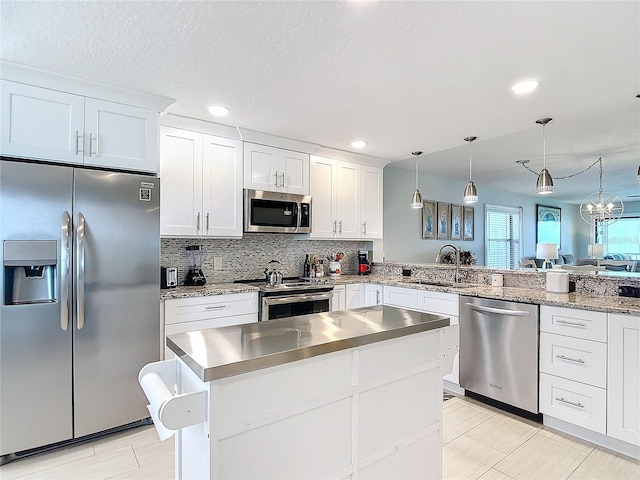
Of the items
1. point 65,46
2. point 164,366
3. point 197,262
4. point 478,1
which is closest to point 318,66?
point 478,1

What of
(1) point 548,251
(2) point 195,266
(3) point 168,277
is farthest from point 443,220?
(3) point 168,277

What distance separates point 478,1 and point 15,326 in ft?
9.76

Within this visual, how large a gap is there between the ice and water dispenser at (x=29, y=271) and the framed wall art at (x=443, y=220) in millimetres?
5363

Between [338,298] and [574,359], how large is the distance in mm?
2094

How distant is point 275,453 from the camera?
1.15m

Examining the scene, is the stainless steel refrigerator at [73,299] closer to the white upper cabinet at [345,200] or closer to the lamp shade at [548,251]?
the white upper cabinet at [345,200]

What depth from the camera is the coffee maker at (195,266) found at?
11.0 ft

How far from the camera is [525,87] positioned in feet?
7.72

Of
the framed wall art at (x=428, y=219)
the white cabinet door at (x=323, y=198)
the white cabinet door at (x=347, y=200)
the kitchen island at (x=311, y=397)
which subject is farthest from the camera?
the framed wall art at (x=428, y=219)

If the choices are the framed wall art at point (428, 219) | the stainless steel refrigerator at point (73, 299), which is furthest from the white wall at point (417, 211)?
the stainless steel refrigerator at point (73, 299)

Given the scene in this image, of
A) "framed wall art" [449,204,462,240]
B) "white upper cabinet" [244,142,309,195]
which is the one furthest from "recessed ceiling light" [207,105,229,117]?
"framed wall art" [449,204,462,240]

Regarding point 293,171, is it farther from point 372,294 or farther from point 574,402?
point 574,402

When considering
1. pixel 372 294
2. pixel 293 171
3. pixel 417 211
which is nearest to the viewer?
pixel 293 171

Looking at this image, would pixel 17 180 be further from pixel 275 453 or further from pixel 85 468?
pixel 275 453
